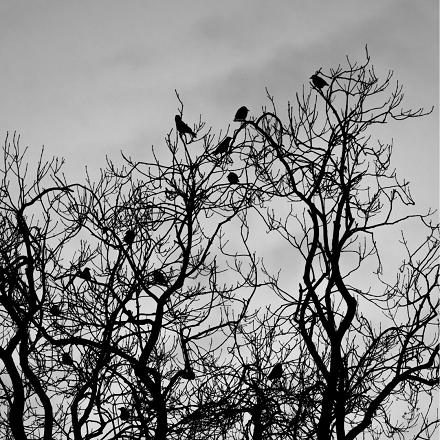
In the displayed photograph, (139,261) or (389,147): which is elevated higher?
(389,147)

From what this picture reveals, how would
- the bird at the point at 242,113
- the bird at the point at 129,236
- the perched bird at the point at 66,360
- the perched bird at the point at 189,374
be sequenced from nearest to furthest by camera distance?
the perched bird at the point at 66,360 → the perched bird at the point at 189,374 → the bird at the point at 129,236 → the bird at the point at 242,113

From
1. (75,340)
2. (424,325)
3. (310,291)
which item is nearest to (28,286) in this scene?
(75,340)

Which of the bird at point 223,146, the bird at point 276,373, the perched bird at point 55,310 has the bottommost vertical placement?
the bird at point 276,373

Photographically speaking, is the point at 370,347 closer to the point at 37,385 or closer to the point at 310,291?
the point at 310,291

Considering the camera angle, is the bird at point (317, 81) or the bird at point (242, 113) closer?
the bird at point (317, 81)

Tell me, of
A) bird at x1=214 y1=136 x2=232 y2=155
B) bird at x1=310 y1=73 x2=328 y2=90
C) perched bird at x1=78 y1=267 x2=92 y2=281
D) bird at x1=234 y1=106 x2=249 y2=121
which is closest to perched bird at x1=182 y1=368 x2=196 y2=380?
perched bird at x1=78 y1=267 x2=92 y2=281

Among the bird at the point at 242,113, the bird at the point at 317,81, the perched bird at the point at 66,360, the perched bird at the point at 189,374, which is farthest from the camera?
the bird at the point at 242,113

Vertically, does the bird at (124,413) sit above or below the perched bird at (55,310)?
below

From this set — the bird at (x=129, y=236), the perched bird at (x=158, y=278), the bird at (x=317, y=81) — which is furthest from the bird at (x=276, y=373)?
the bird at (x=317, y=81)

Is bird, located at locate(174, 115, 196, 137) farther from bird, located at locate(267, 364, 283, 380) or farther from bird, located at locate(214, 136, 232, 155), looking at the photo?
bird, located at locate(267, 364, 283, 380)

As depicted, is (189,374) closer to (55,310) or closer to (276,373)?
(276,373)

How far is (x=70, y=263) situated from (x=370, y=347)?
431cm

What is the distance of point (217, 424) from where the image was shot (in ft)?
25.4

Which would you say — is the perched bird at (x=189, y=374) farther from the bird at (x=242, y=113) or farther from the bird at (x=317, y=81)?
the bird at (x=242, y=113)
